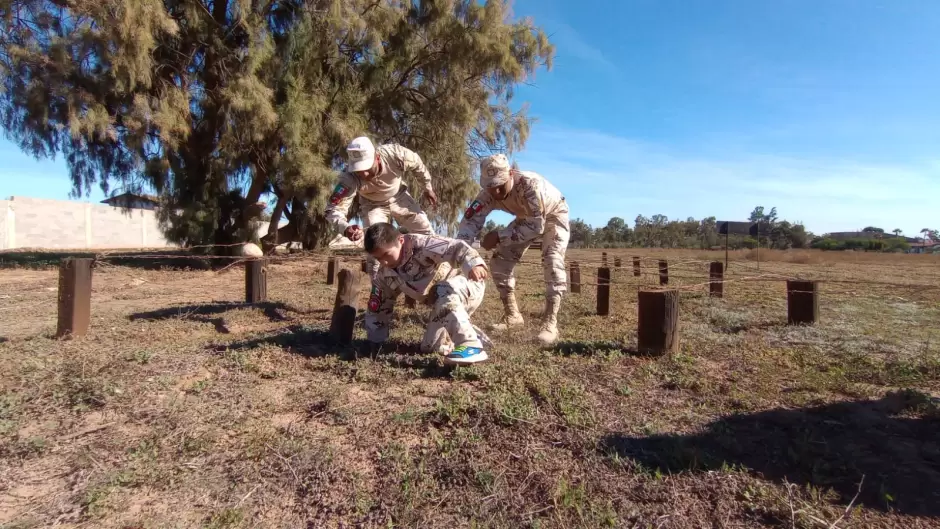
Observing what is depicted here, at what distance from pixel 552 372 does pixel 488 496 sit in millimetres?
1267

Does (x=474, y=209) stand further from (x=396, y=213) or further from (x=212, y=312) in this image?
(x=212, y=312)

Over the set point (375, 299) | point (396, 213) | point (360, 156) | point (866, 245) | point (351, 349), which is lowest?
point (351, 349)

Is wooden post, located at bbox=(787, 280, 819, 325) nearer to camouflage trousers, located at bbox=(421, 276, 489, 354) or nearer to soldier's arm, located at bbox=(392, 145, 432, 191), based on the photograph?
camouflage trousers, located at bbox=(421, 276, 489, 354)

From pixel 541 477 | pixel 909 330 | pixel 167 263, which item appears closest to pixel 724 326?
pixel 909 330

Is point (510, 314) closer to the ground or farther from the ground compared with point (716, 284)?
closer to the ground

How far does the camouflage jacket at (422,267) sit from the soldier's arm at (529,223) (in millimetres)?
943

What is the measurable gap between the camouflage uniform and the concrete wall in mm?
18985

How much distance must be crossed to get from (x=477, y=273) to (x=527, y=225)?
4.76 feet

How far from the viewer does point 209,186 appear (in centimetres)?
1321

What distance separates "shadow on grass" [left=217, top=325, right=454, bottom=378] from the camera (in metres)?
3.25

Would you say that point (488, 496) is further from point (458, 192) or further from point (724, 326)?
point (458, 192)

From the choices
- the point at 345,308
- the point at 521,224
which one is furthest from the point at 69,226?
the point at 521,224

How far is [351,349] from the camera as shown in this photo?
144 inches

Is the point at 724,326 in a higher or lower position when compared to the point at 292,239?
lower
